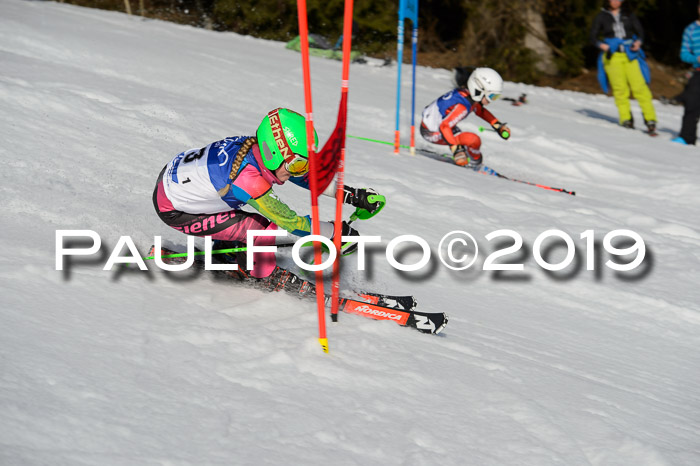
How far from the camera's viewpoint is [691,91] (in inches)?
434

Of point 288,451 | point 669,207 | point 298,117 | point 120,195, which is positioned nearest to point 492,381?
point 288,451

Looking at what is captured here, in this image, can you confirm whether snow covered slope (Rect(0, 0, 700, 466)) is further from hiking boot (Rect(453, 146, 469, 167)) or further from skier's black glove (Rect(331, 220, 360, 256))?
skier's black glove (Rect(331, 220, 360, 256))

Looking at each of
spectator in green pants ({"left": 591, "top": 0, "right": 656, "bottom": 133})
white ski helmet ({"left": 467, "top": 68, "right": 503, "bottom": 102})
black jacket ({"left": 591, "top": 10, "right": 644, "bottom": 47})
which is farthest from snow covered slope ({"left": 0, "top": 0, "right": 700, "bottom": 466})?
black jacket ({"left": 591, "top": 10, "right": 644, "bottom": 47})

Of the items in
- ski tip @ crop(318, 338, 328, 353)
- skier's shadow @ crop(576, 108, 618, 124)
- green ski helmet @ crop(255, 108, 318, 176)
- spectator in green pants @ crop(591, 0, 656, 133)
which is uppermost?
spectator in green pants @ crop(591, 0, 656, 133)

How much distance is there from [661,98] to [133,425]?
53.4 ft

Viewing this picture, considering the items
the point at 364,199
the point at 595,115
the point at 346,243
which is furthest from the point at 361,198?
the point at 595,115

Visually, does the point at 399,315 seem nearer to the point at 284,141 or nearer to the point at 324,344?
the point at 324,344

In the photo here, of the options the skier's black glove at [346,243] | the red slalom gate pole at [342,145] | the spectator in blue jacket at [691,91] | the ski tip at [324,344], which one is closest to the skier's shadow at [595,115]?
the spectator in blue jacket at [691,91]

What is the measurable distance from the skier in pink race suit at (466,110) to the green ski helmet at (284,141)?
17.5ft

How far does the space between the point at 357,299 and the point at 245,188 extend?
3.83 feet

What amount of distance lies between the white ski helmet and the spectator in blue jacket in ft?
12.7

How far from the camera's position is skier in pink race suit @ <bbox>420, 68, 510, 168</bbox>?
905cm

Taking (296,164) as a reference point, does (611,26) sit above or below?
above

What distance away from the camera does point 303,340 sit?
12.9ft
